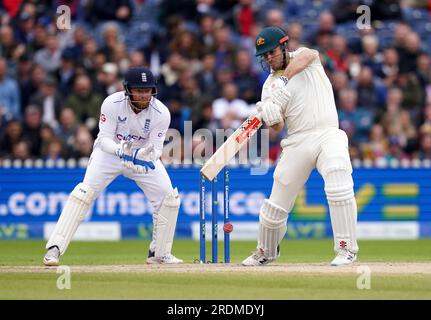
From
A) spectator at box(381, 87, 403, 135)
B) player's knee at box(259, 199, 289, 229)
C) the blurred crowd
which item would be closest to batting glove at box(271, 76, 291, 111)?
player's knee at box(259, 199, 289, 229)

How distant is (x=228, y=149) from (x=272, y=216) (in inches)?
32.8

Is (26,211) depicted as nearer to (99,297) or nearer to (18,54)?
(18,54)

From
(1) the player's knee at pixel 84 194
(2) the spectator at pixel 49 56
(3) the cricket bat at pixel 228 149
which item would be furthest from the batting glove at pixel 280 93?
(2) the spectator at pixel 49 56

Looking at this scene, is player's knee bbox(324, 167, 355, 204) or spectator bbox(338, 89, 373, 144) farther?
spectator bbox(338, 89, 373, 144)

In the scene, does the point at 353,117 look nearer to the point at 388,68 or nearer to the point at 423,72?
the point at 388,68

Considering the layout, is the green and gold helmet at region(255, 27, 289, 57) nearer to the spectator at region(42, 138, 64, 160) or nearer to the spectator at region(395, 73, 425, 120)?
the spectator at region(42, 138, 64, 160)

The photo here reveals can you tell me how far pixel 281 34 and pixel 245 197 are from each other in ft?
23.1

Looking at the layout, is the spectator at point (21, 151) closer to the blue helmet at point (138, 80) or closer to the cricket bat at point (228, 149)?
the blue helmet at point (138, 80)

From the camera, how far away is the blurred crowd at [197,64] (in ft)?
62.0

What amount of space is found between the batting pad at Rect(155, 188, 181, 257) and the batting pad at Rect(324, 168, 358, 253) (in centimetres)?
189

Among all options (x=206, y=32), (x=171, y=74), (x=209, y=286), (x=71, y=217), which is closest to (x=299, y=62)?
(x=209, y=286)

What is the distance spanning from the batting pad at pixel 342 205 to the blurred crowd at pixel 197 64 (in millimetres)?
7355

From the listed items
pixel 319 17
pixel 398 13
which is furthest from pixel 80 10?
pixel 398 13

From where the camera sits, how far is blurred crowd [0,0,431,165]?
744 inches
